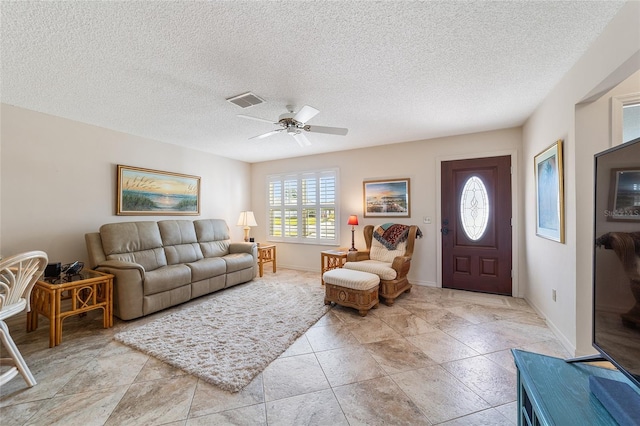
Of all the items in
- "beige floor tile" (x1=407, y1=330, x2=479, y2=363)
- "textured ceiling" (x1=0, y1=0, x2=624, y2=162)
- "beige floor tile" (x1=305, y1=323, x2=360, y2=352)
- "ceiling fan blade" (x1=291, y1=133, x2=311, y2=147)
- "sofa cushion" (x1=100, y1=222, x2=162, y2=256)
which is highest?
"textured ceiling" (x1=0, y1=0, x2=624, y2=162)

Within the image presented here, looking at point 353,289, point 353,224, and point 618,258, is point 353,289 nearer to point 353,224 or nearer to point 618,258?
point 353,224

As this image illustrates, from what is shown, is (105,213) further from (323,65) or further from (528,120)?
(528,120)

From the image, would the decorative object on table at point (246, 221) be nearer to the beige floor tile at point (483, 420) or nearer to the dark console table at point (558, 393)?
the beige floor tile at point (483, 420)

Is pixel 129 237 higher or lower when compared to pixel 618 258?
lower

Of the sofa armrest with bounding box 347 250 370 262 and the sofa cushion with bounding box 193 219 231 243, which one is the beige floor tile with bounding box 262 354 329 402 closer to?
the sofa armrest with bounding box 347 250 370 262

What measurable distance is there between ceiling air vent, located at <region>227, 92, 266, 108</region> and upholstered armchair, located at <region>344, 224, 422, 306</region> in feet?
7.96

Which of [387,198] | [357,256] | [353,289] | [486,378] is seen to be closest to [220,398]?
[353,289]

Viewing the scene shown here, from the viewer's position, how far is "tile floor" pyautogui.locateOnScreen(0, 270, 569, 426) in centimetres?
154

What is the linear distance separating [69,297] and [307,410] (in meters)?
2.79

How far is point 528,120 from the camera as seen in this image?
335 cm

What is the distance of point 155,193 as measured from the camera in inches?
165

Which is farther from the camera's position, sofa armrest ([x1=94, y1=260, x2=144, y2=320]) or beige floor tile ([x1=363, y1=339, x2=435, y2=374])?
sofa armrest ([x1=94, y1=260, x2=144, y2=320])

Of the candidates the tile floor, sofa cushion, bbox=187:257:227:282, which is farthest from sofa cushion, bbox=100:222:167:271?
the tile floor

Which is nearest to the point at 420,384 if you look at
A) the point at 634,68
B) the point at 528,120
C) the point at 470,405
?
the point at 470,405
